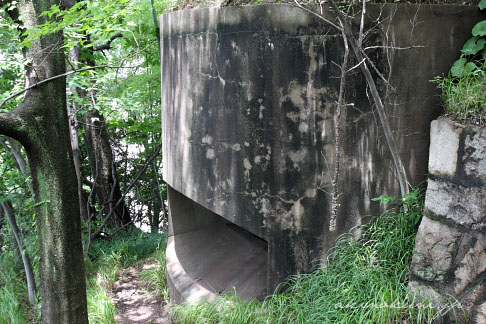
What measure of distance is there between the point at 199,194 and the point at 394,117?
212cm

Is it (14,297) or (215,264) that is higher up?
(215,264)

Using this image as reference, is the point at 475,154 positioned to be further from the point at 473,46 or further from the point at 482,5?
the point at 482,5

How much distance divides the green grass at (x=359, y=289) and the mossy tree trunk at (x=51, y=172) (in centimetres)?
136

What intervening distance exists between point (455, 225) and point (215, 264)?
301cm

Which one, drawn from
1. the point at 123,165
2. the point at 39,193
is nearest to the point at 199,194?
the point at 39,193

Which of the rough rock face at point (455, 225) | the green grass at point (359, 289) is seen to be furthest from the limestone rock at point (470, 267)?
the green grass at point (359, 289)

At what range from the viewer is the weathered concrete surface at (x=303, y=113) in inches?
154

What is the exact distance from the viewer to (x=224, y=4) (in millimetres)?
4262

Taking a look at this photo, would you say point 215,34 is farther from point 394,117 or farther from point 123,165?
point 123,165

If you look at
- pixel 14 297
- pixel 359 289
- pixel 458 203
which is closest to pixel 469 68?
pixel 458 203

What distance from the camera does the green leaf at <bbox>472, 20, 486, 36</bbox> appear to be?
12.4ft

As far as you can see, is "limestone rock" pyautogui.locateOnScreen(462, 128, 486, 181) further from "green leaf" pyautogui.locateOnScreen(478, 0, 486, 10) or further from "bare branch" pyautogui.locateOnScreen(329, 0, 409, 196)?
"green leaf" pyautogui.locateOnScreen(478, 0, 486, 10)

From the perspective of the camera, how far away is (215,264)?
546cm

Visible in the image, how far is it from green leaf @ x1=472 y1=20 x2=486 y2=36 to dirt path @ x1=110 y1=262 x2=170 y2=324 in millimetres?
4395
